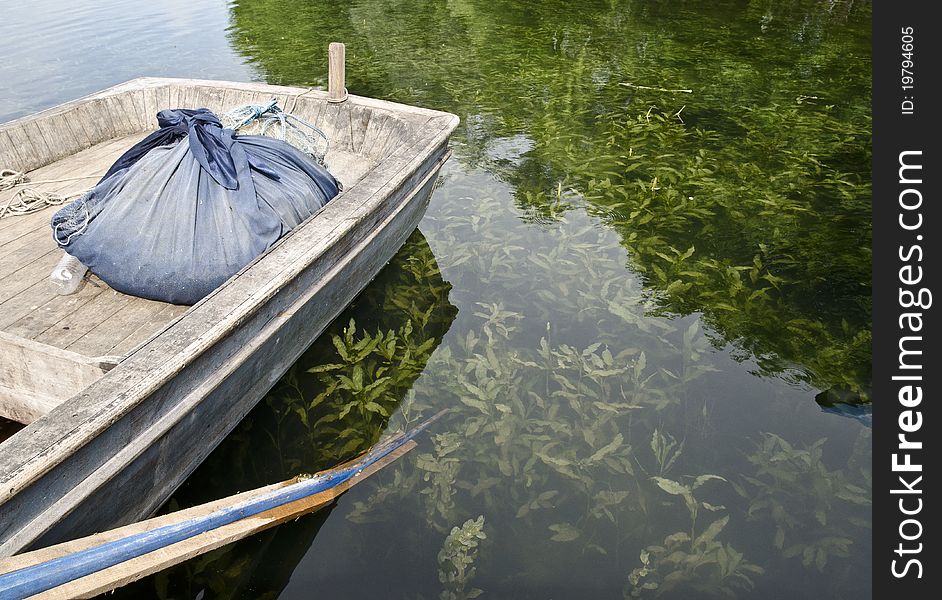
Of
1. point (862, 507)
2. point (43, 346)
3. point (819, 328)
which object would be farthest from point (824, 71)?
point (43, 346)

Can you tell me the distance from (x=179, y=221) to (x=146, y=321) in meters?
0.63

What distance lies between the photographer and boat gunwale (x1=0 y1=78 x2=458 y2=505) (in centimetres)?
262

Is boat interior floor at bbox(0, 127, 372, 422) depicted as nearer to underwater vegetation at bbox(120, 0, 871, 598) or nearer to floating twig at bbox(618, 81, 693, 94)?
underwater vegetation at bbox(120, 0, 871, 598)

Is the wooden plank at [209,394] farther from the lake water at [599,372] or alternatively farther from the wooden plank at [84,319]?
the wooden plank at [84,319]

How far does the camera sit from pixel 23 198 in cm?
530

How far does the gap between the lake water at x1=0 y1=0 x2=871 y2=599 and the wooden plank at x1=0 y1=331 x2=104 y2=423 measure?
903 mm

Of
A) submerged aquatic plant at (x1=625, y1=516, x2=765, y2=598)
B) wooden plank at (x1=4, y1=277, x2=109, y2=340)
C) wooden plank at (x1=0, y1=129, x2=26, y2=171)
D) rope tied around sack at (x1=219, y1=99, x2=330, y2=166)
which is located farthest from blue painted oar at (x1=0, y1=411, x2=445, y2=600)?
wooden plank at (x1=0, y1=129, x2=26, y2=171)

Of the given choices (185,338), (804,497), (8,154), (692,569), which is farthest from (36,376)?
(804,497)

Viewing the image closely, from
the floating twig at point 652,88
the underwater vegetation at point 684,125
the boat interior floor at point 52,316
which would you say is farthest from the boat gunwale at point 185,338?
the floating twig at point 652,88

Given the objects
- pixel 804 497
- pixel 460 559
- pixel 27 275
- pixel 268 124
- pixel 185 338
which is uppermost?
pixel 268 124

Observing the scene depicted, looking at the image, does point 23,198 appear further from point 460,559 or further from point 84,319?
point 460,559

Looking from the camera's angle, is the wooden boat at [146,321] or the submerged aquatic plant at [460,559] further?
the submerged aquatic plant at [460,559]

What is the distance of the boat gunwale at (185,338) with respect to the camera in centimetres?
262

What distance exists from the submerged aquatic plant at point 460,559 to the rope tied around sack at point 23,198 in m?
3.94
